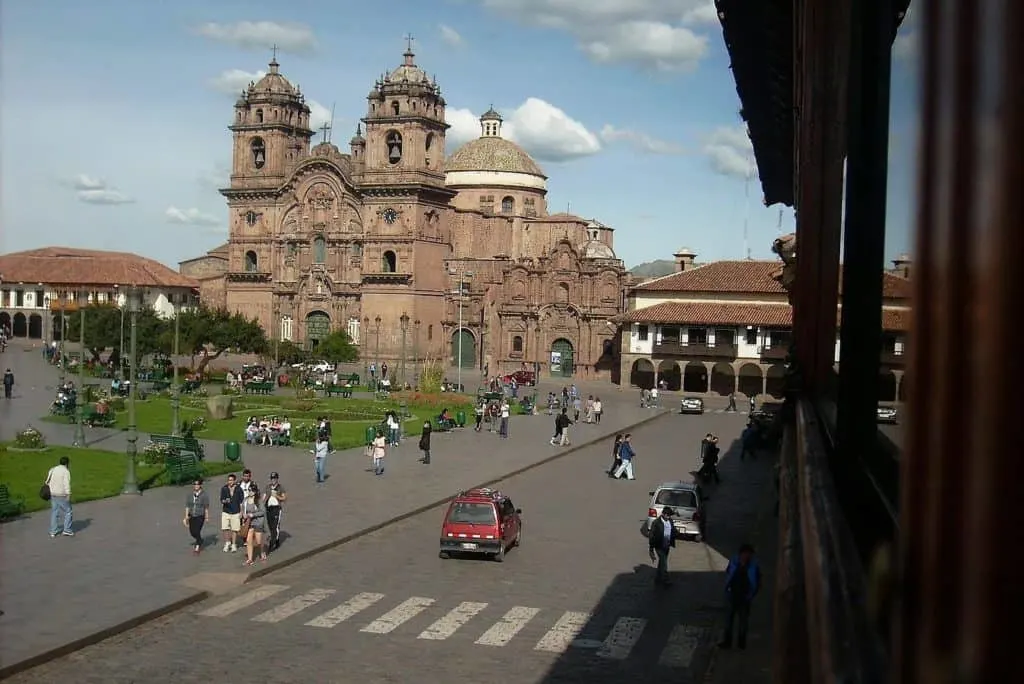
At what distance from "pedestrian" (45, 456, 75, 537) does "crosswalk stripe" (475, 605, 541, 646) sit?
23.9 feet

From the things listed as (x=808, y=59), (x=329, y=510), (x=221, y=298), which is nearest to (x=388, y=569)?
(x=329, y=510)

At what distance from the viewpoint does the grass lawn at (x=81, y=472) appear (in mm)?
21859

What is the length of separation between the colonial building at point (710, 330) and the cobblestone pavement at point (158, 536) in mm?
25076

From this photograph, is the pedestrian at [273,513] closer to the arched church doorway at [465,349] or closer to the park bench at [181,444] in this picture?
the park bench at [181,444]

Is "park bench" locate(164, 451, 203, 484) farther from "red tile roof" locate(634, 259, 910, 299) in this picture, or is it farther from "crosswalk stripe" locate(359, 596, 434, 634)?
"red tile roof" locate(634, 259, 910, 299)

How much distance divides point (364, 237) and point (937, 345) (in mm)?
70896

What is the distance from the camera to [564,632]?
44.9 feet

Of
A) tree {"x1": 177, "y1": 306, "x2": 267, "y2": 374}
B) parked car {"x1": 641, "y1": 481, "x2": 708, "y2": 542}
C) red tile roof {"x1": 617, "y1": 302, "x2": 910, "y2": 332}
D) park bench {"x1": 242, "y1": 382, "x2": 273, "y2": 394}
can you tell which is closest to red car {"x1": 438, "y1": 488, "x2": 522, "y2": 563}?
parked car {"x1": 641, "y1": 481, "x2": 708, "y2": 542}

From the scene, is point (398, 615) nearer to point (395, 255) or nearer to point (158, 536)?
point (158, 536)

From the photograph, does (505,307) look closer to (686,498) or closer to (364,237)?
(364,237)

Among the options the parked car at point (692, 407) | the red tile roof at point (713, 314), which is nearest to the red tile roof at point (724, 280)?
the red tile roof at point (713, 314)

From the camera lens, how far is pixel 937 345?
600 millimetres

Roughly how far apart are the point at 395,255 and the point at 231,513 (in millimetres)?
53256

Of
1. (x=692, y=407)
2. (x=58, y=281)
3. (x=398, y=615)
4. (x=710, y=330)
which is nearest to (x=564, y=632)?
(x=398, y=615)
